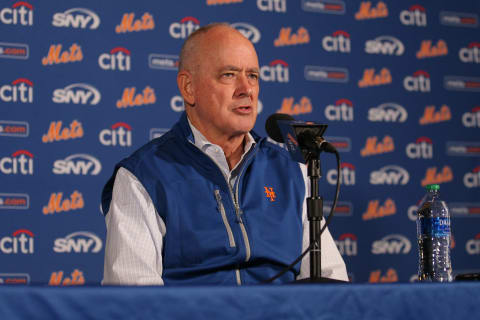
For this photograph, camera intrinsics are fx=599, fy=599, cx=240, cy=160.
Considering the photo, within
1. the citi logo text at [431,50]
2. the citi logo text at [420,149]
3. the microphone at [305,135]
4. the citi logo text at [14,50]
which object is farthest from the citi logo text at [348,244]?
the microphone at [305,135]

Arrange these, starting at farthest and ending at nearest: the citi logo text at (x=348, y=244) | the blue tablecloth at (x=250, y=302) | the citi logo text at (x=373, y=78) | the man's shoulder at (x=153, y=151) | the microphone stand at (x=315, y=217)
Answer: the citi logo text at (x=373, y=78) → the citi logo text at (x=348, y=244) → the man's shoulder at (x=153, y=151) → the microphone stand at (x=315, y=217) → the blue tablecloth at (x=250, y=302)

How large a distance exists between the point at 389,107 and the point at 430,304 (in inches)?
125

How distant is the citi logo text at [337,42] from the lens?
388 cm

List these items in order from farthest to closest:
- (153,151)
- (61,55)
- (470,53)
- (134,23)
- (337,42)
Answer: (470,53)
(337,42)
(134,23)
(61,55)
(153,151)

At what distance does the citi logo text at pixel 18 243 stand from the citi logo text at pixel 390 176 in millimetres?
2065

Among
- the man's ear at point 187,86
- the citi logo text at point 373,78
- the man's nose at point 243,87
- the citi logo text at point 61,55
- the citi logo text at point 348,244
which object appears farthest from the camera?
the citi logo text at point 373,78

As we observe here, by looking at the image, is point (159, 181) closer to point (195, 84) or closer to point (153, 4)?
point (195, 84)

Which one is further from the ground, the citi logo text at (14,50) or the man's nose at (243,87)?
the citi logo text at (14,50)

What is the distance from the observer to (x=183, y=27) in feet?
11.8

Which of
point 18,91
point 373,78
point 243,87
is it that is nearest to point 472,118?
point 373,78

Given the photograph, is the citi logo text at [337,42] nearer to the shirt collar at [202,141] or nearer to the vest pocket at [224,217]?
the shirt collar at [202,141]

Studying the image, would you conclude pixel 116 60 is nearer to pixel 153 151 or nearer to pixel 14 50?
pixel 14 50

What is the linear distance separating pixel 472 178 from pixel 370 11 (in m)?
1.30

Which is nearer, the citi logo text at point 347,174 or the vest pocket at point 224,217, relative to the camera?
the vest pocket at point 224,217
